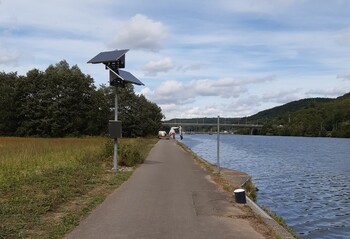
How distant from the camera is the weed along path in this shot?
23.2ft

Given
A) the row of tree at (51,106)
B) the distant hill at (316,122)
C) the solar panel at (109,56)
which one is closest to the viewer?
the solar panel at (109,56)

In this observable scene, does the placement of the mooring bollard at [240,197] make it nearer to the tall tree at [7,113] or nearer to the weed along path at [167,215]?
the weed along path at [167,215]

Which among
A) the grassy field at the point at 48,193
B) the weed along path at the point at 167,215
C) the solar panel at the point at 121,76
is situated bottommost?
the weed along path at the point at 167,215

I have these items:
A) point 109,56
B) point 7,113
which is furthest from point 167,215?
point 7,113

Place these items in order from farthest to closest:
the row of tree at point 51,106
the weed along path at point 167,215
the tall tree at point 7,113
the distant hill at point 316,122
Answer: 1. the distant hill at point 316,122
2. the tall tree at point 7,113
3. the row of tree at point 51,106
4. the weed along path at point 167,215

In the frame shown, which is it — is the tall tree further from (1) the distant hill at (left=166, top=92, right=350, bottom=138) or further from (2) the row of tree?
(1) the distant hill at (left=166, top=92, right=350, bottom=138)

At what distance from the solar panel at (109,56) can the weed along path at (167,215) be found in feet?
20.0

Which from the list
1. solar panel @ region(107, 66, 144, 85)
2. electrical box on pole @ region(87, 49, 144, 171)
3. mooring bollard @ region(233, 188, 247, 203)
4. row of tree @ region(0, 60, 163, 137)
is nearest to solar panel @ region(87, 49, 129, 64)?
electrical box on pole @ region(87, 49, 144, 171)

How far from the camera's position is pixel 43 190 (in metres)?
10.7

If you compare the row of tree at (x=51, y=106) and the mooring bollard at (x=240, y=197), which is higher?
the row of tree at (x=51, y=106)

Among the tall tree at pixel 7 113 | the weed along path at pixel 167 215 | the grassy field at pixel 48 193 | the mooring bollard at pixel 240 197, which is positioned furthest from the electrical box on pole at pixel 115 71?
the tall tree at pixel 7 113

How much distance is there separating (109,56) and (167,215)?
1068 centimetres

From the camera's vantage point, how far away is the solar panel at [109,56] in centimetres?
1730

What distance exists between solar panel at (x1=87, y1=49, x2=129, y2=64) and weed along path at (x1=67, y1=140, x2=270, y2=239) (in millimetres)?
6107
